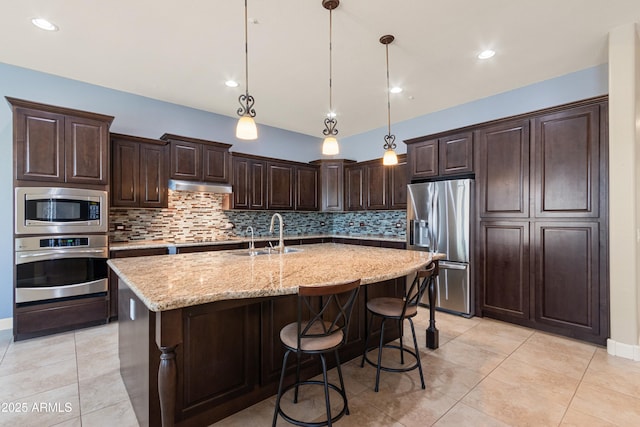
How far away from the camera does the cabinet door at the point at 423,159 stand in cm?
416

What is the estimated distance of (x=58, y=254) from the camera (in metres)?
3.20

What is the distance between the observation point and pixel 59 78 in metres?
3.62

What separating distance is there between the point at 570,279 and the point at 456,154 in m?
1.88

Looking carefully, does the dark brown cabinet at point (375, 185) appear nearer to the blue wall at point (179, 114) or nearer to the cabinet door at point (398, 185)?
the cabinet door at point (398, 185)

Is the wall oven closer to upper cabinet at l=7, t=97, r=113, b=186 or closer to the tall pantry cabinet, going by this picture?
upper cabinet at l=7, t=97, r=113, b=186

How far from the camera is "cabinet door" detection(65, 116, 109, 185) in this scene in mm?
3281

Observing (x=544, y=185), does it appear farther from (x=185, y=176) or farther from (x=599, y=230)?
(x=185, y=176)

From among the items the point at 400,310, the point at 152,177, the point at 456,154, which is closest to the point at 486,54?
the point at 456,154

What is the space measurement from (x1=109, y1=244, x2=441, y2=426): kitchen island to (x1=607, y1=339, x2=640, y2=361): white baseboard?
2081mm

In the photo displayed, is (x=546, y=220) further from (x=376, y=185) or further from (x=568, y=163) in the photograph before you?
(x=376, y=185)

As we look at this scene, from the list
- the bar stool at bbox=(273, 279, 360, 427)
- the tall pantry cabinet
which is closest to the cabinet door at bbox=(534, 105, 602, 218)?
the tall pantry cabinet

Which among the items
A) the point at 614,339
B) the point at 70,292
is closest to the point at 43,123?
the point at 70,292

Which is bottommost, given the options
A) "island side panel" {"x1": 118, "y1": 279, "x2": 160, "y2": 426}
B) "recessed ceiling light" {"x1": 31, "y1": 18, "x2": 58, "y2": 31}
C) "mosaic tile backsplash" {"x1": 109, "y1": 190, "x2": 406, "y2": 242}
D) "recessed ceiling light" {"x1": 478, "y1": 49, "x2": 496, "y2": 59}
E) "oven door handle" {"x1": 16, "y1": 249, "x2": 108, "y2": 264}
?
"island side panel" {"x1": 118, "y1": 279, "x2": 160, "y2": 426}

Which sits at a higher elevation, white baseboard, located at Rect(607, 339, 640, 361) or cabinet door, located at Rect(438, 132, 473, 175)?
cabinet door, located at Rect(438, 132, 473, 175)
